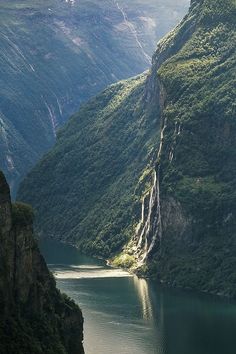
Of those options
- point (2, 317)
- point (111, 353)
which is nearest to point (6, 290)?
point (2, 317)

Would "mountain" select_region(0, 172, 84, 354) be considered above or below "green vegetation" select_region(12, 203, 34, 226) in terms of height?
below

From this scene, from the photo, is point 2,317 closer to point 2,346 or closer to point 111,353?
point 2,346

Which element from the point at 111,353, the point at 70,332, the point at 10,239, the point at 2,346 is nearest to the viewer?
the point at 2,346

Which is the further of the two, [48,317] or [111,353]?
[111,353]

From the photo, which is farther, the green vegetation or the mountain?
the green vegetation

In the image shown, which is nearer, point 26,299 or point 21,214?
point 26,299

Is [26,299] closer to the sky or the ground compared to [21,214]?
closer to the ground

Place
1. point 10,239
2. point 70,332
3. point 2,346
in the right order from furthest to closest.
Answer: point 70,332, point 10,239, point 2,346

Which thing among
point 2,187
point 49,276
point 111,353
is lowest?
point 111,353
